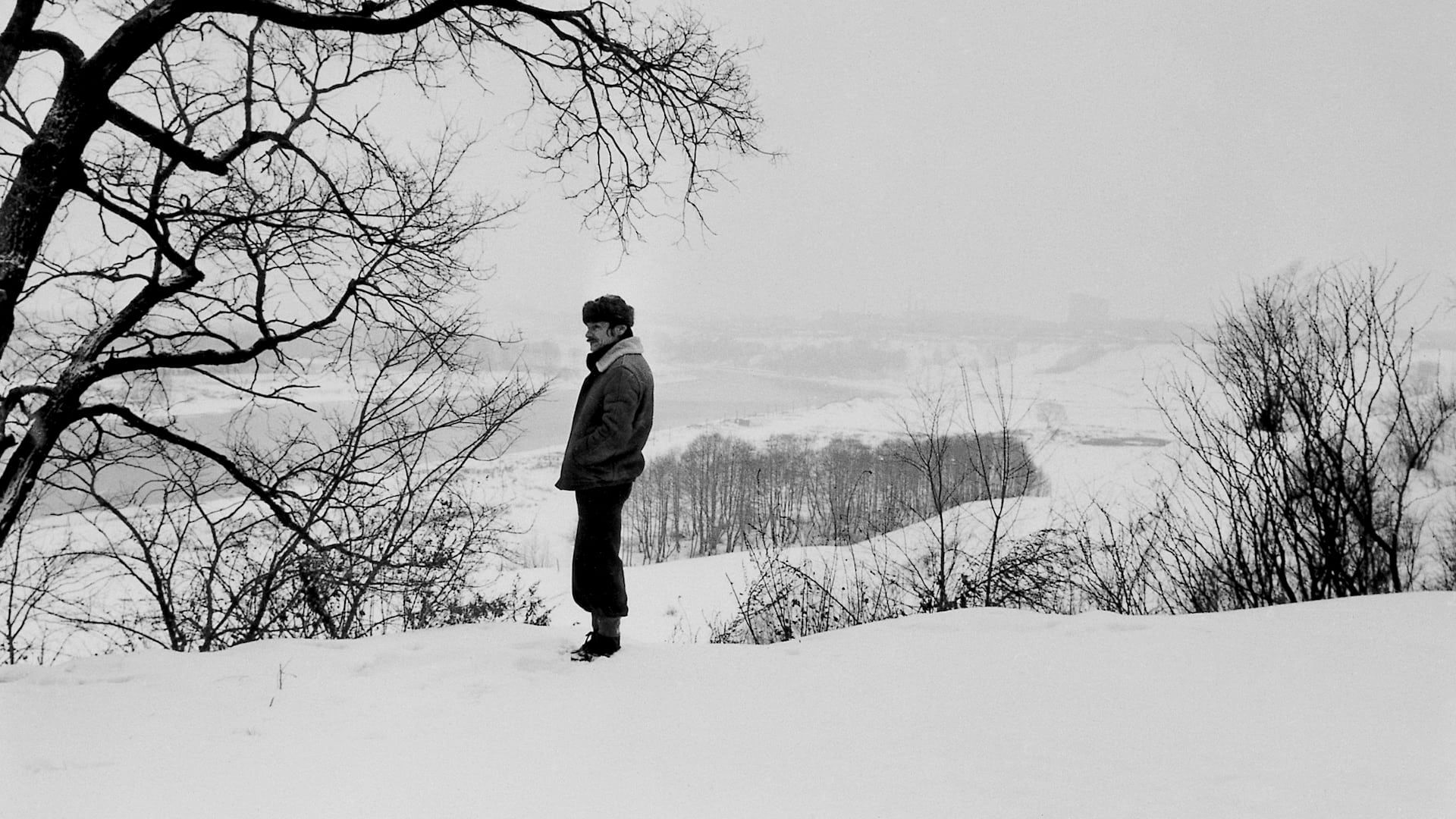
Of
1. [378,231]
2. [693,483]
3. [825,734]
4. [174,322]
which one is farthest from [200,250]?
[693,483]

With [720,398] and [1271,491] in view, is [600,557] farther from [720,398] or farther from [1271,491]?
[720,398]

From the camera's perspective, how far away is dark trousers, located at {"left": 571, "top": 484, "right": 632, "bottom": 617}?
3.56 meters

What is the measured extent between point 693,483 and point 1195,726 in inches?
1741

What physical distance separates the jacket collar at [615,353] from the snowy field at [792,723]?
147 centimetres

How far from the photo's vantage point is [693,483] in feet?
152

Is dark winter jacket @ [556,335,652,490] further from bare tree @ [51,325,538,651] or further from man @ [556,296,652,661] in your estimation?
bare tree @ [51,325,538,651]

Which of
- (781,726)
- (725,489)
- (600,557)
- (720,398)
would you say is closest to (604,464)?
(600,557)

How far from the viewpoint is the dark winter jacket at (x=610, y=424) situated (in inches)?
138

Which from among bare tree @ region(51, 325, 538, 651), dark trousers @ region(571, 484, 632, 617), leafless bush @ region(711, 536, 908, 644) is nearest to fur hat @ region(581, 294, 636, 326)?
dark trousers @ region(571, 484, 632, 617)

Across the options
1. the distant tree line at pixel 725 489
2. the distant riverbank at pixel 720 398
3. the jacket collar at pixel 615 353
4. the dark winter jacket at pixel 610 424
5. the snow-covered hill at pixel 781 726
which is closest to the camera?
the snow-covered hill at pixel 781 726

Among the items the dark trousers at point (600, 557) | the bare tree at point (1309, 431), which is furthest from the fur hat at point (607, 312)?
the bare tree at point (1309, 431)

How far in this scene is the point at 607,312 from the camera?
12.2 ft

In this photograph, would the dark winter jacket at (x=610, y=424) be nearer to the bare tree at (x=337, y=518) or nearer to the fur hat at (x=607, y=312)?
the fur hat at (x=607, y=312)

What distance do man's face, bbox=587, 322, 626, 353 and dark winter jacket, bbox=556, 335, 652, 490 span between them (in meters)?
0.05
